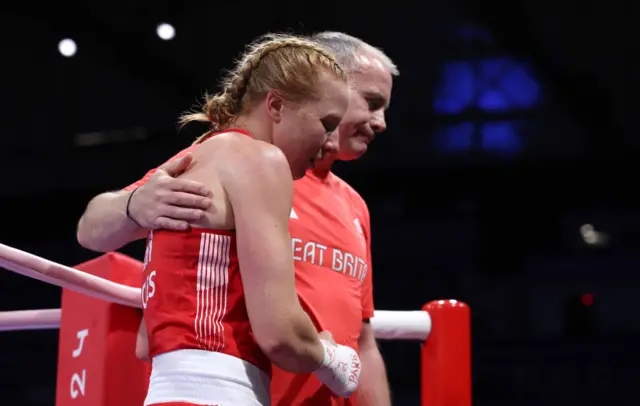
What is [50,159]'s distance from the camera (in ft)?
22.0

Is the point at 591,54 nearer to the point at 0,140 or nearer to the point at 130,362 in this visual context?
the point at 0,140

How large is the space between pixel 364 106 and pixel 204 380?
79 cm

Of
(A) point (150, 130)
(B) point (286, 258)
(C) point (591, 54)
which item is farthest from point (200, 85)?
(B) point (286, 258)

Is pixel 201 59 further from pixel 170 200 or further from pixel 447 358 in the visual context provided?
pixel 170 200

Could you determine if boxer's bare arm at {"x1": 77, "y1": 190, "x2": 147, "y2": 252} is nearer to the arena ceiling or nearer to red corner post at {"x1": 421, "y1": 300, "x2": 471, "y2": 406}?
red corner post at {"x1": 421, "y1": 300, "x2": 471, "y2": 406}

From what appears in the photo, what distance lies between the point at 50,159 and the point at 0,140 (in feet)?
1.30

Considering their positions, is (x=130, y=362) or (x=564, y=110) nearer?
(x=130, y=362)

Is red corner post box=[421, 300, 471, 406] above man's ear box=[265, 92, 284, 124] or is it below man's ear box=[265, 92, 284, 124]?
below

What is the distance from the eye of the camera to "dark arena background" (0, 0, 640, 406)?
18.1 feet

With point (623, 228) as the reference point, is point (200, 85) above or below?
above

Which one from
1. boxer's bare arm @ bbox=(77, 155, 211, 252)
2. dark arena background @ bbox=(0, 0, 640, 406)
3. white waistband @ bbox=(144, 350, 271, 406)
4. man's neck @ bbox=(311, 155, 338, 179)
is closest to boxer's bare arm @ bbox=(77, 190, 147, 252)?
boxer's bare arm @ bbox=(77, 155, 211, 252)

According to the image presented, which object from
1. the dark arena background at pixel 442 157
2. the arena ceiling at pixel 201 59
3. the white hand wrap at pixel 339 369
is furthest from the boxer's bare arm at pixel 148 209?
the dark arena background at pixel 442 157

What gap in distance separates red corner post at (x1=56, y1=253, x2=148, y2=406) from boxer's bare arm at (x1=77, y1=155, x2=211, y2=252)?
14 cm

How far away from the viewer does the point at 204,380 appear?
3.11 ft
